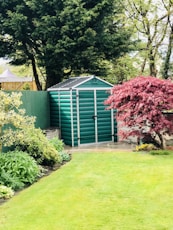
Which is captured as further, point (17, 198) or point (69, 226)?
point (17, 198)

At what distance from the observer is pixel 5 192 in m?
5.42

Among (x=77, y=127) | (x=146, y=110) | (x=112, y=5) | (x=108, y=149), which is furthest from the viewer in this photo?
(x=112, y=5)

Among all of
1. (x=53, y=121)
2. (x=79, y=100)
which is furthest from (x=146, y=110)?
(x=53, y=121)

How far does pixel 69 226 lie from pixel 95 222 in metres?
0.35

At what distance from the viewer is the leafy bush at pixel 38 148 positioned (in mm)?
7449

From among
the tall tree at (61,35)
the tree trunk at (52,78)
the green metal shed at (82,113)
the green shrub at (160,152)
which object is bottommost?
the green shrub at (160,152)

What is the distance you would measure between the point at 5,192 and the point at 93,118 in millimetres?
6063

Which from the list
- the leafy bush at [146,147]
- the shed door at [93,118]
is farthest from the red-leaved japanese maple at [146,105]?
the shed door at [93,118]

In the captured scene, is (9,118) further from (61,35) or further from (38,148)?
(61,35)

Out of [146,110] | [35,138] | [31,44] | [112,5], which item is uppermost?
[112,5]

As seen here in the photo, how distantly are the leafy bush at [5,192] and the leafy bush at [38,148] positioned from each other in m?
1.89

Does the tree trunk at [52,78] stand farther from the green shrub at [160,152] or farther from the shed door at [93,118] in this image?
the green shrub at [160,152]

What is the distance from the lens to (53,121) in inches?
461

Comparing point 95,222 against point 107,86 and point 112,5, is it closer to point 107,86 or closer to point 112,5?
point 107,86
